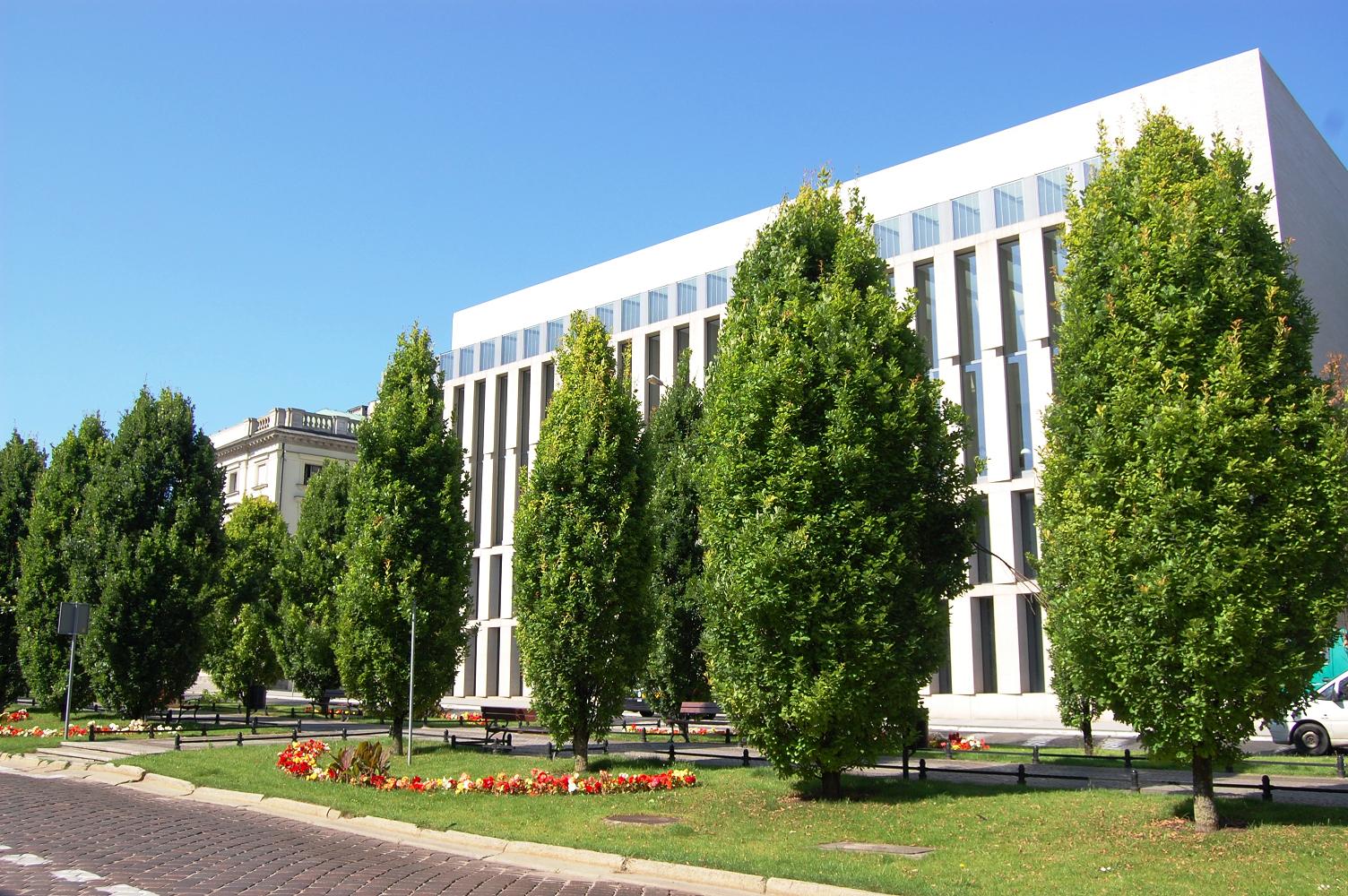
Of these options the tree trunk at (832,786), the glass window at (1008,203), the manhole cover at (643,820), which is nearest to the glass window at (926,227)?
the glass window at (1008,203)

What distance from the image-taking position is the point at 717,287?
149 feet

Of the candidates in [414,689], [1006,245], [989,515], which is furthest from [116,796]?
[1006,245]

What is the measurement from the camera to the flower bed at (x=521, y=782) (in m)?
15.7

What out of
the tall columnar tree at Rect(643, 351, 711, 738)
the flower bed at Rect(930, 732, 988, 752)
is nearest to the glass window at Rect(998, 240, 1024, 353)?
the tall columnar tree at Rect(643, 351, 711, 738)

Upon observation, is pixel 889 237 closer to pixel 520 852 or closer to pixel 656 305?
pixel 656 305

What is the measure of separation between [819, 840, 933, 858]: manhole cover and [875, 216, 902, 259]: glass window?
1231 inches

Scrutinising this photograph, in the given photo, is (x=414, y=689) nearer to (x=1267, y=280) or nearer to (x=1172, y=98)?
(x=1267, y=280)

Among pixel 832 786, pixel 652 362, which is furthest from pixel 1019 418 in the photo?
pixel 832 786

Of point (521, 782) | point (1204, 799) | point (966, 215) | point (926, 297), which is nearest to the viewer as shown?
point (1204, 799)

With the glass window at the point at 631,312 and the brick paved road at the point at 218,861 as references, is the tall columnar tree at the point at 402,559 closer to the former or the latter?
the brick paved road at the point at 218,861

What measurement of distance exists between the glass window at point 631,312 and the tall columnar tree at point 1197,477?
1421 inches

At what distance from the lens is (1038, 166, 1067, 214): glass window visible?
35.6 m

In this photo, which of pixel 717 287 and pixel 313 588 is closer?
pixel 313 588

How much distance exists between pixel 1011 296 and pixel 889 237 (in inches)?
229
